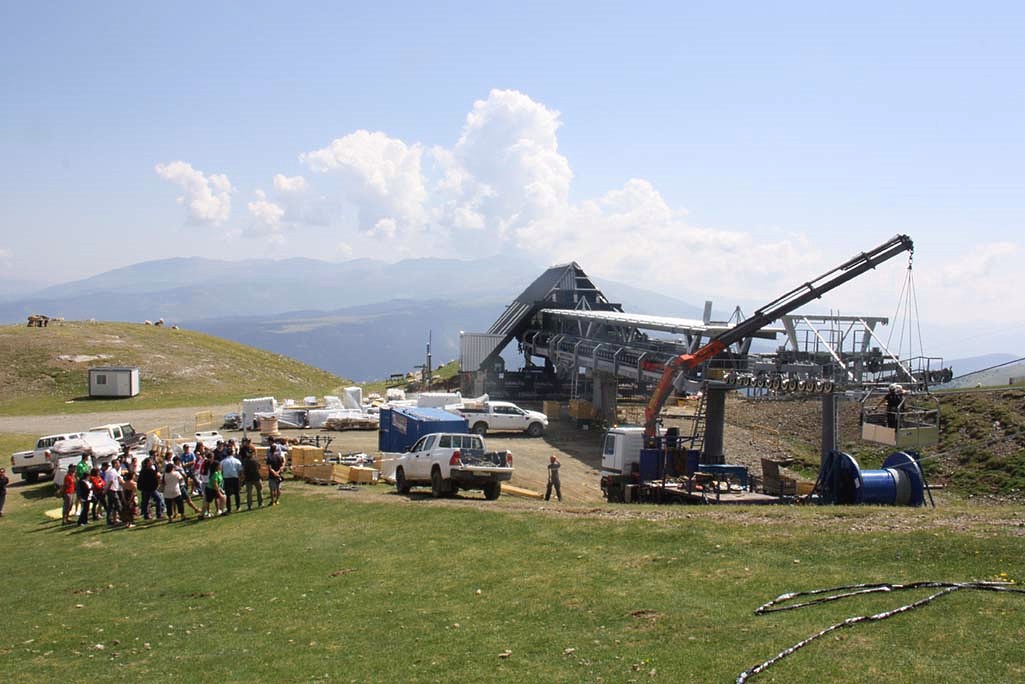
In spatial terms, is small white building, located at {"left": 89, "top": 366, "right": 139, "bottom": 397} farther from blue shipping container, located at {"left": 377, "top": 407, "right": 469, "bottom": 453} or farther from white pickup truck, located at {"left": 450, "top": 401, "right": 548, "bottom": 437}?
blue shipping container, located at {"left": 377, "top": 407, "right": 469, "bottom": 453}

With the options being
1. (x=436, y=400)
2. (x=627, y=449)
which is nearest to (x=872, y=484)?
(x=627, y=449)

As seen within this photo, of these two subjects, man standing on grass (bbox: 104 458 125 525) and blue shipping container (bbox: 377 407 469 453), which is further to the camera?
blue shipping container (bbox: 377 407 469 453)

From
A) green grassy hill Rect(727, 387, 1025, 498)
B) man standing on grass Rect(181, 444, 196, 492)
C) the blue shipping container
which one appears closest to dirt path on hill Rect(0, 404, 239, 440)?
the blue shipping container

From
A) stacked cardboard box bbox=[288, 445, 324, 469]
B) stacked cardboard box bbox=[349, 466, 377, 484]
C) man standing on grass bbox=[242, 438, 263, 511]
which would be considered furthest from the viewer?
stacked cardboard box bbox=[288, 445, 324, 469]

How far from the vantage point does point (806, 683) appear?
29.5 feet

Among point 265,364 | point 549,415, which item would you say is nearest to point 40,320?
point 265,364

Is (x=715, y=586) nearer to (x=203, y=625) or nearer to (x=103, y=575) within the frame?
(x=203, y=625)

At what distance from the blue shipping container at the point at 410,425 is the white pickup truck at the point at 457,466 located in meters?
5.60

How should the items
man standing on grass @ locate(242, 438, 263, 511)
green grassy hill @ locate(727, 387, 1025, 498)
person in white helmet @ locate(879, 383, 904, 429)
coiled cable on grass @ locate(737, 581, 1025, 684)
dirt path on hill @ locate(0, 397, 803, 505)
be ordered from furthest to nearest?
green grassy hill @ locate(727, 387, 1025, 498)
dirt path on hill @ locate(0, 397, 803, 505)
person in white helmet @ locate(879, 383, 904, 429)
man standing on grass @ locate(242, 438, 263, 511)
coiled cable on grass @ locate(737, 581, 1025, 684)

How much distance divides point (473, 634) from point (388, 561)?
16.4 ft

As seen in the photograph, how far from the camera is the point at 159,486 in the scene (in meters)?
23.9

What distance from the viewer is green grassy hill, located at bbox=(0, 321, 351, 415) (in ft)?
204

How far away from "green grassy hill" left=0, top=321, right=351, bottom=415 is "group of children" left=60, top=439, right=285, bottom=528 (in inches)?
1476

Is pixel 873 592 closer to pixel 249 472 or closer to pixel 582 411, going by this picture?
pixel 249 472
